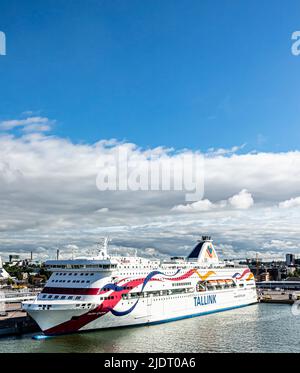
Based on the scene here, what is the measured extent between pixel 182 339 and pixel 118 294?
5.91m

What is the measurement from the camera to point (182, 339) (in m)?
27.3

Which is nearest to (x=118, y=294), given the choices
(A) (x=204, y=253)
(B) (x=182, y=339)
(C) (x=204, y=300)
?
(B) (x=182, y=339)

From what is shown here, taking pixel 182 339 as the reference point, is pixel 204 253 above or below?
above

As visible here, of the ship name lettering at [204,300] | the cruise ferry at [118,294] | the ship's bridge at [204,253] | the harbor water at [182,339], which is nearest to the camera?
the harbor water at [182,339]

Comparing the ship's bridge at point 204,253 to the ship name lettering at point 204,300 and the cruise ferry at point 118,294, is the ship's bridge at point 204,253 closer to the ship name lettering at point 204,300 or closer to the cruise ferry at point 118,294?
the cruise ferry at point 118,294

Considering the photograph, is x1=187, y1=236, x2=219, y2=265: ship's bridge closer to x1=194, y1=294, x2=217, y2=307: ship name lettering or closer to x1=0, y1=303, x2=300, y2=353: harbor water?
x1=194, y1=294, x2=217, y2=307: ship name lettering

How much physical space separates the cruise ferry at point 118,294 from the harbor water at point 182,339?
34.1 inches

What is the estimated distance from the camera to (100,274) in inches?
1216

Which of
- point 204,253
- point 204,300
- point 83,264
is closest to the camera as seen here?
point 83,264

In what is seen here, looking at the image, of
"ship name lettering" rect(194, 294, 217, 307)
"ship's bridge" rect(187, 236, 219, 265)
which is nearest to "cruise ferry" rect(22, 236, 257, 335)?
"ship name lettering" rect(194, 294, 217, 307)

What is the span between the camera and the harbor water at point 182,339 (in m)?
24.7

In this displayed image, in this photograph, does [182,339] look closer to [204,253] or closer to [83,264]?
[83,264]

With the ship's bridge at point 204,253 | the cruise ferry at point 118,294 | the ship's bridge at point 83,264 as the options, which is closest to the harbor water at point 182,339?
the cruise ferry at point 118,294
